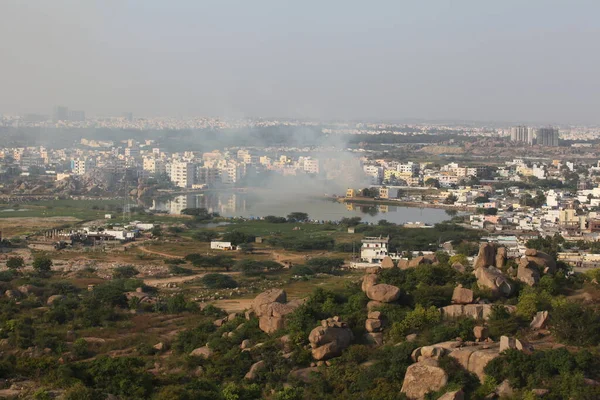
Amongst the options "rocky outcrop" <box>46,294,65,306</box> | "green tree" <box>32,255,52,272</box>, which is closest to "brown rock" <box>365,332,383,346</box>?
"rocky outcrop" <box>46,294,65,306</box>

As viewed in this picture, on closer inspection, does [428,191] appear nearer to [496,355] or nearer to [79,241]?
[79,241]

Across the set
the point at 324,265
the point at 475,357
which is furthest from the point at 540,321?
the point at 324,265

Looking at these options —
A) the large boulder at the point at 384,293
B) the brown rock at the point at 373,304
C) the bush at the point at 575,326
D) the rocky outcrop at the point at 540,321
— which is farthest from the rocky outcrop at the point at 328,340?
the bush at the point at 575,326

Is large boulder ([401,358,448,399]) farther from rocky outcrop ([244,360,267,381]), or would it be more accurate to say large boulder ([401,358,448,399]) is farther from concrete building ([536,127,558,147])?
concrete building ([536,127,558,147])

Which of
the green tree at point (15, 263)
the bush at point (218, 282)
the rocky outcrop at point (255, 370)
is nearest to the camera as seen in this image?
the rocky outcrop at point (255, 370)

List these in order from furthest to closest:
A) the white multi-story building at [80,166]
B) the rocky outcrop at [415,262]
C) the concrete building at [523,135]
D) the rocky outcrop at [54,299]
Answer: the concrete building at [523,135] < the white multi-story building at [80,166] < the rocky outcrop at [54,299] < the rocky outcrop at [415,262]

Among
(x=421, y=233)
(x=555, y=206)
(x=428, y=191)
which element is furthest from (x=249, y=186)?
(x=421, y=233)

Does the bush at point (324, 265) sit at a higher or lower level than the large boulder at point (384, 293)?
lower

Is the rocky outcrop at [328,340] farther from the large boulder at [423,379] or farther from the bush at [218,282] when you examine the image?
the bush at [218,282]

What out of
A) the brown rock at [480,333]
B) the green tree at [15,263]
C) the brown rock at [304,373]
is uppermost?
the brown rock at [480,333]
